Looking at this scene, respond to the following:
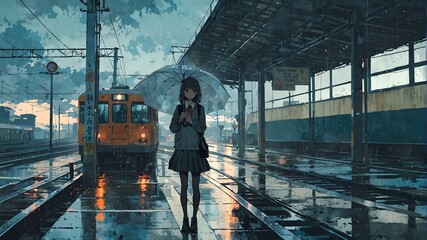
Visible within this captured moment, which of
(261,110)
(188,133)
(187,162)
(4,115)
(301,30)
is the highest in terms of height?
(301,30)

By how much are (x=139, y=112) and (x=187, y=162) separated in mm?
11364

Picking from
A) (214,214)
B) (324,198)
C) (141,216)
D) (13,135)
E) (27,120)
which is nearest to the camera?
(141,216)

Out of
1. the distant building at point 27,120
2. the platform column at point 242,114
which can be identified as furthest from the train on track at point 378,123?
the distant building at point 27,120

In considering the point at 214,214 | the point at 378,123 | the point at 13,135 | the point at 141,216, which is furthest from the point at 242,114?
the point at 13,135

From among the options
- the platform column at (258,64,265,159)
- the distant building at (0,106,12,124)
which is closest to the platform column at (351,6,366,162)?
the platform column at (258,64,265,159)

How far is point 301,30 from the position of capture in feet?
78.1

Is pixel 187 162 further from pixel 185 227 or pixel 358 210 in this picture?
pixel 358 210

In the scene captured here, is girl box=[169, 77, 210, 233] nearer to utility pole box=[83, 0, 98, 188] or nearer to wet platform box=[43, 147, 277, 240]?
wet platform box=[43, 147, 277, 240]

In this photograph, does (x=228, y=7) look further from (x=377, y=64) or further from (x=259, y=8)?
(x=377, y=64)

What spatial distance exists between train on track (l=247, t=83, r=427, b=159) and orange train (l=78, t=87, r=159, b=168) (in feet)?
33.9

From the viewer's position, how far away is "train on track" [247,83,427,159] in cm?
2378

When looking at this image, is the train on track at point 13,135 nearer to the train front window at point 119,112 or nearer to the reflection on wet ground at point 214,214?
the train front window at point 119,112

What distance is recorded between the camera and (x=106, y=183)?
12.7 m

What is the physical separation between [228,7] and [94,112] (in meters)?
11.8
